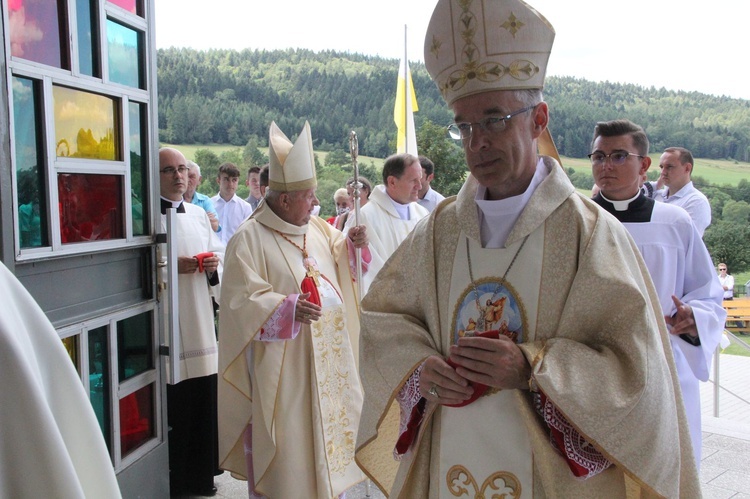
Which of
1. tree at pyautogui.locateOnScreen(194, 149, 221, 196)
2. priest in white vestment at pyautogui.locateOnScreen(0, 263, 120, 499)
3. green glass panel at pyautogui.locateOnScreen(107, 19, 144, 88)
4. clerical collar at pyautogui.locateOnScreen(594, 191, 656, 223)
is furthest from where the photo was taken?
tree at pyautogui.locateOnScreen(194, 149, 221, 196)

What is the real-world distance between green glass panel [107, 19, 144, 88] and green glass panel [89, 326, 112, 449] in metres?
1.19

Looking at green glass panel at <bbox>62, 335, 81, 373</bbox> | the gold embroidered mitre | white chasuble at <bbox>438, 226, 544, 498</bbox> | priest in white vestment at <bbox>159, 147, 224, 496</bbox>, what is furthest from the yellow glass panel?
white chasuble at <bbox>438, 226, 544, 498</bbox>

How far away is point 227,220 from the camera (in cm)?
789

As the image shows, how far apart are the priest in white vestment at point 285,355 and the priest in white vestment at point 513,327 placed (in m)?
1.44

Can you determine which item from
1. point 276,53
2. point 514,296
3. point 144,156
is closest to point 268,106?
point 276,53

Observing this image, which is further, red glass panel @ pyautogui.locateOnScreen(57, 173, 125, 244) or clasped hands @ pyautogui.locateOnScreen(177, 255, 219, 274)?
clasped hands @ pyautogui.locateOnScreen(177, 255, 219, 274)

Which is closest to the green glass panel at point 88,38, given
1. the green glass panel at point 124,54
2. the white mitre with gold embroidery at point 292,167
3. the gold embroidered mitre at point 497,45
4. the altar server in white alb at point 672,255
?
the green glass panel at point 124,54

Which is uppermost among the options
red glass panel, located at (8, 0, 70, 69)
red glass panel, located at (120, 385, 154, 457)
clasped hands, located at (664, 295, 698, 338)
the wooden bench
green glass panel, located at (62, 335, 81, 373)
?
red glass panel, located at (8, 0, 70, 69)

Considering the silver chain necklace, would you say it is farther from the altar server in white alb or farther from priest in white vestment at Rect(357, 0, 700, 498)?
the altar server in white alb

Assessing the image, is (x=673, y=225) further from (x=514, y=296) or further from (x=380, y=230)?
(x=380, y=230)

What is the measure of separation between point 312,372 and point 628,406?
226cm

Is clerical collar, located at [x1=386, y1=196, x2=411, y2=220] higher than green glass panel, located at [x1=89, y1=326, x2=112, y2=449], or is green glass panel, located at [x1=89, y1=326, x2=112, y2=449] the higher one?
clerical collar, located at [x1=386, y1=196, x2=411, y2=220]

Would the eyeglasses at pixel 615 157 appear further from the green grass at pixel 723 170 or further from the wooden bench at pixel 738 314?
the green grass at pixel 723 170

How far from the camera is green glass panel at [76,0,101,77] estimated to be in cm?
280
